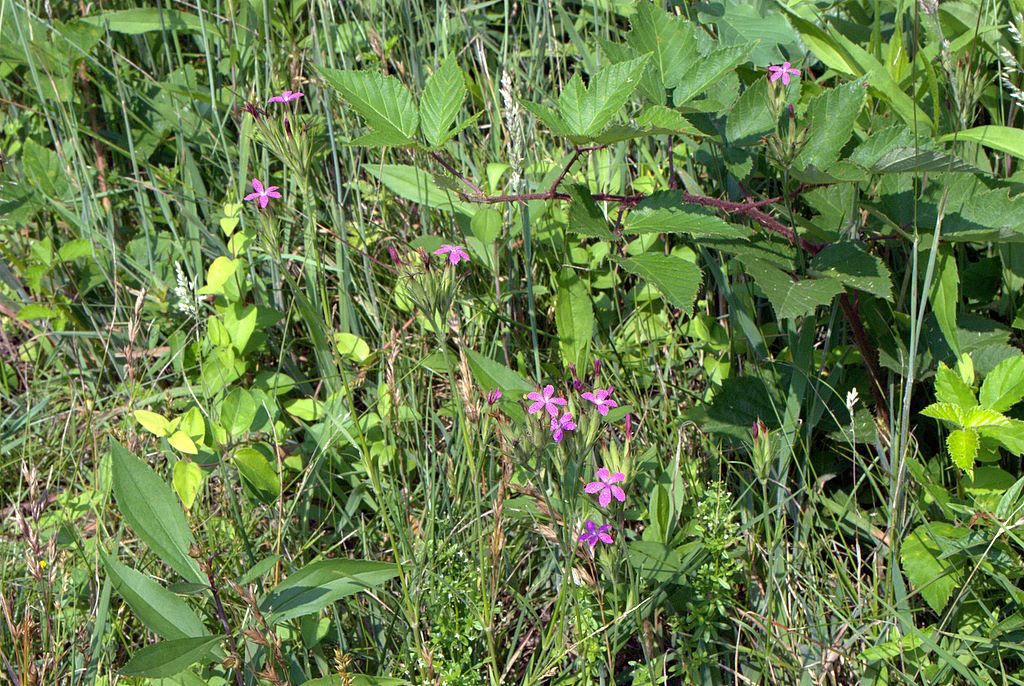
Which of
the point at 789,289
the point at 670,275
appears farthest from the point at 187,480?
the point at 789,289

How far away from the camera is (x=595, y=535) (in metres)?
1.30

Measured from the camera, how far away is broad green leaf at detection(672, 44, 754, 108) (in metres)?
1.54

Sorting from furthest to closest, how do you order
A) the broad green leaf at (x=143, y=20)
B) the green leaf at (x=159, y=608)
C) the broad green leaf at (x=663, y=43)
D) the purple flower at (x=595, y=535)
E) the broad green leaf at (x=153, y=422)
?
1. the broad green leaf at (x=143, y=20)
2. the broad green leaf at (x=153, y=422)
3. the broad green leaf at (x=663, y=43)
4. the green leaf at (x=159, y=608)
5. the purple flower at (x=595, y=535)

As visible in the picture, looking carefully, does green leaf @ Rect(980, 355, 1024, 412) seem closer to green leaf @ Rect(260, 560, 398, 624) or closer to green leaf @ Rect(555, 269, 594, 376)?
green leaf @ Rect(555, 269, 594, 376)

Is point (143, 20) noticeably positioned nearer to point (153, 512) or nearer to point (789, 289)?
point (153, 512)

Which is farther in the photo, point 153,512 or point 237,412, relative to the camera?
point 237,412

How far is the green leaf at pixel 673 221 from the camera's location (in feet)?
4.79

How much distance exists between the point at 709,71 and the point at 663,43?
0.13 m

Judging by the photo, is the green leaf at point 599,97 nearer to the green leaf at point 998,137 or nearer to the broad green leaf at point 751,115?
the broad green leaf at point 751,115

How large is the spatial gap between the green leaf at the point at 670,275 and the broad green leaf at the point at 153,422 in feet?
3.16

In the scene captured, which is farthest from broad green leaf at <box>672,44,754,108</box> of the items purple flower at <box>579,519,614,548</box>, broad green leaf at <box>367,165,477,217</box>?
purple flower at <box>579,519,614,548</box>

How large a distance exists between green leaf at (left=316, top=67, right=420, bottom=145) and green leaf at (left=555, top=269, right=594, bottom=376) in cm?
46

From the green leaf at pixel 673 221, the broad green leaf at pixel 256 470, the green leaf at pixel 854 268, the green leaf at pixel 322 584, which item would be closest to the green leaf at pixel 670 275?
the green leaf at pixel 673 221

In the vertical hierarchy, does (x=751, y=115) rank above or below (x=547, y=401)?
above
